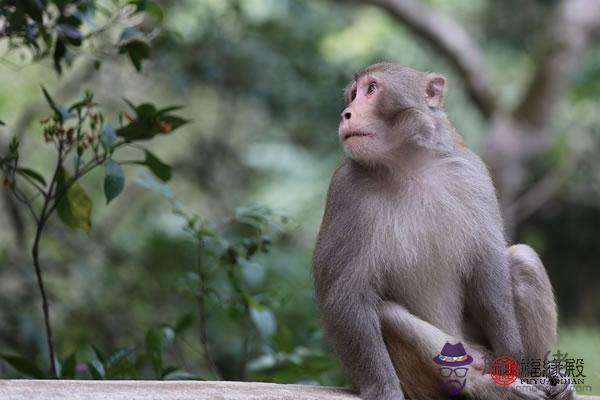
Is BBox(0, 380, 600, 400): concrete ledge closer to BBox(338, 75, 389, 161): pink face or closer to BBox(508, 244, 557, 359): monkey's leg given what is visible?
BBox(508, 244, 557, 359): monkey's leg

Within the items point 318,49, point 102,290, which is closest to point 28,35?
point 102,290

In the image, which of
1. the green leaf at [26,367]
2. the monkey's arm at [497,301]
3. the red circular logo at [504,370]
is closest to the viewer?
the red circular logo at [504,370]

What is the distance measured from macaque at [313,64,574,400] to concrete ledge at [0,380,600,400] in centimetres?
27

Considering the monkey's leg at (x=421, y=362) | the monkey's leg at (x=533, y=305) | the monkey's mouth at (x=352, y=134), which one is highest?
the monkey's mouth at (x=352, y=134)

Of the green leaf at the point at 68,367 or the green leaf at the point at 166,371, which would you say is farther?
the green leaf at the point at 166,371

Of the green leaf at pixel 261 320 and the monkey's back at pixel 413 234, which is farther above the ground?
the monkey's back at pixel 413 234

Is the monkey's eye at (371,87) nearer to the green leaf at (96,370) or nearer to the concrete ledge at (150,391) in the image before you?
the concrete ledge at (150,391)

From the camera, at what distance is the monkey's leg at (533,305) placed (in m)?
3.98

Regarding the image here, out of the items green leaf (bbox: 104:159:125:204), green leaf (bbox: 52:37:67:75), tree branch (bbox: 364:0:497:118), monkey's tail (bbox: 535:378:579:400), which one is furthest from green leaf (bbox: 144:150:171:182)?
tree branch (bbox: 364:0:497:118)

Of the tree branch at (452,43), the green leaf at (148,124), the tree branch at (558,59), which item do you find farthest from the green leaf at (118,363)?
the tree branch at (558,59)

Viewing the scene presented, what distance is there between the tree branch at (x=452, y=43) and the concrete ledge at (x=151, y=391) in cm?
685

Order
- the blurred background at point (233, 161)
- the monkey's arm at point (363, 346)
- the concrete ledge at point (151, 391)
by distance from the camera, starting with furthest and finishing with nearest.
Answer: the blurred background at point (233, 161), the monkey's arm at point (363, 346), the concrete ledge at point (151, 391)

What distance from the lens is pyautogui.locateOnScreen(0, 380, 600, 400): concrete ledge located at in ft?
10.8

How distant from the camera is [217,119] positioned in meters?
10.7
